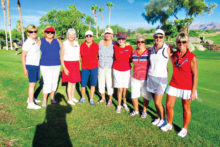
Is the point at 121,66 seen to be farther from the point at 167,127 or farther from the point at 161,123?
the point at 167,127

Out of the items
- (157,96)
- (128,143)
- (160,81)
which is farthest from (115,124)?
(160,81)

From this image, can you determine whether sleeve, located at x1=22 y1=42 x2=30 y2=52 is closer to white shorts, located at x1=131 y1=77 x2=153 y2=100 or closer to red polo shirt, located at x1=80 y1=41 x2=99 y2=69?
red polo shirt, located at x1=80 y1=41 x2=99 y2=69

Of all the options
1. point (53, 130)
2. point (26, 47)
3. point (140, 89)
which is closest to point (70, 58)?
point (26, 47)

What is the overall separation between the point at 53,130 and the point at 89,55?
7.22 feet

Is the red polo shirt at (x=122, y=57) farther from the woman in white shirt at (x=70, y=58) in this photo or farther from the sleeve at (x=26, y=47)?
the sleeve at (x=26, y=47)

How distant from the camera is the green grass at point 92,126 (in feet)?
10.2

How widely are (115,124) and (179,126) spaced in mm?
1479

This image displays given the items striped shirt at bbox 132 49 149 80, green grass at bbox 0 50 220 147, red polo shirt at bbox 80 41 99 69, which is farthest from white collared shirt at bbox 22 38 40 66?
striped shirt at bbox 132 49 149 80

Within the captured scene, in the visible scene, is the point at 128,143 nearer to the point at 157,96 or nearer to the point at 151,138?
the point at 151,138

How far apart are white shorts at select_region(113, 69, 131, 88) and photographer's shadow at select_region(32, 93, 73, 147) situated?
1546mm

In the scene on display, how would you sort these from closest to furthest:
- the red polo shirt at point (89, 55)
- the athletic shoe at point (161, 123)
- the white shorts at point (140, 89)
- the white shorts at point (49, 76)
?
the athletic shoe at point (161, 123) → the white shorts at point (140, 89) → the white shorts at point (49, 76) → the red polo shirt at point (89, 55)

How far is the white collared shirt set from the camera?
4.17 meters

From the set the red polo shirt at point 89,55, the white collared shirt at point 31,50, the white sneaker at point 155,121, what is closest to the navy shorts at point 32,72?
the white collared shirt at point 31,50

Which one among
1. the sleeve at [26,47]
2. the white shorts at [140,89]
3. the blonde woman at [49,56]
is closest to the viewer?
the white shorts at [140,89]
